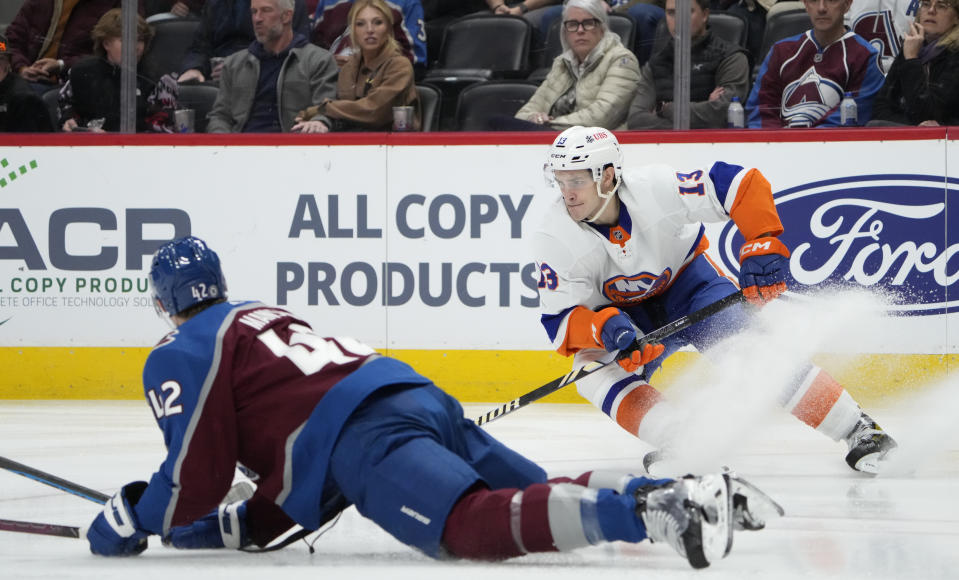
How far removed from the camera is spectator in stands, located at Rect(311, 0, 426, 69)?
232 inches

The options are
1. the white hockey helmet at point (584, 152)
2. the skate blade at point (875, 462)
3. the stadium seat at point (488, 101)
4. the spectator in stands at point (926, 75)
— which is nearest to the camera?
the white hockey helmet at point (584, 152)

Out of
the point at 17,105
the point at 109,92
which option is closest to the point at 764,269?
the point at 109,92

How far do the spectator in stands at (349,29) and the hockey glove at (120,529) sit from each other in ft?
12.1

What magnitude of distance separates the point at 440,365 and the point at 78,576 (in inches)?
135

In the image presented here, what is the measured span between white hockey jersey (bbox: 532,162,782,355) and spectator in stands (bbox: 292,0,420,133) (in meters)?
2.19

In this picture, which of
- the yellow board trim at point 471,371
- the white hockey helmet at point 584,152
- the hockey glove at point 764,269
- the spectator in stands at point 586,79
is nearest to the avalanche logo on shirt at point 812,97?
the spectator in stands at point 586,79

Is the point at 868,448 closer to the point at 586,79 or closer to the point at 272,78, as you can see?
the point at 586,79

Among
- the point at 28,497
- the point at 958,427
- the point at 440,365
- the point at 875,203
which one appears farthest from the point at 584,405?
the point at 28,497

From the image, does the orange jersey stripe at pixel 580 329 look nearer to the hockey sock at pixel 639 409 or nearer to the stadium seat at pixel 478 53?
the hockey sock at pixel 639 409

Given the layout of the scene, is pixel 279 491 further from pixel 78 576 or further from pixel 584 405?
pixel 584 405

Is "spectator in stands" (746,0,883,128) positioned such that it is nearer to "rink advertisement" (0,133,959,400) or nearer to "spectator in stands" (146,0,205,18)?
"rink advertisement" (0,133,959,400)

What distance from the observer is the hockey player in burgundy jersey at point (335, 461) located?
2.26 meters

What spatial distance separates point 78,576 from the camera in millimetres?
2395

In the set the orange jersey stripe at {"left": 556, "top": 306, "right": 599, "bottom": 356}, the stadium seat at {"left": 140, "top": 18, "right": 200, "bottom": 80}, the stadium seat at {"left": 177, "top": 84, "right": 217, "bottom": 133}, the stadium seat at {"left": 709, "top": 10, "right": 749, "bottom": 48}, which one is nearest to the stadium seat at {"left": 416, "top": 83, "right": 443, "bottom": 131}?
the stadium seat at {"left": 177, "top": 84, "right": 217, "bottom": 133}
